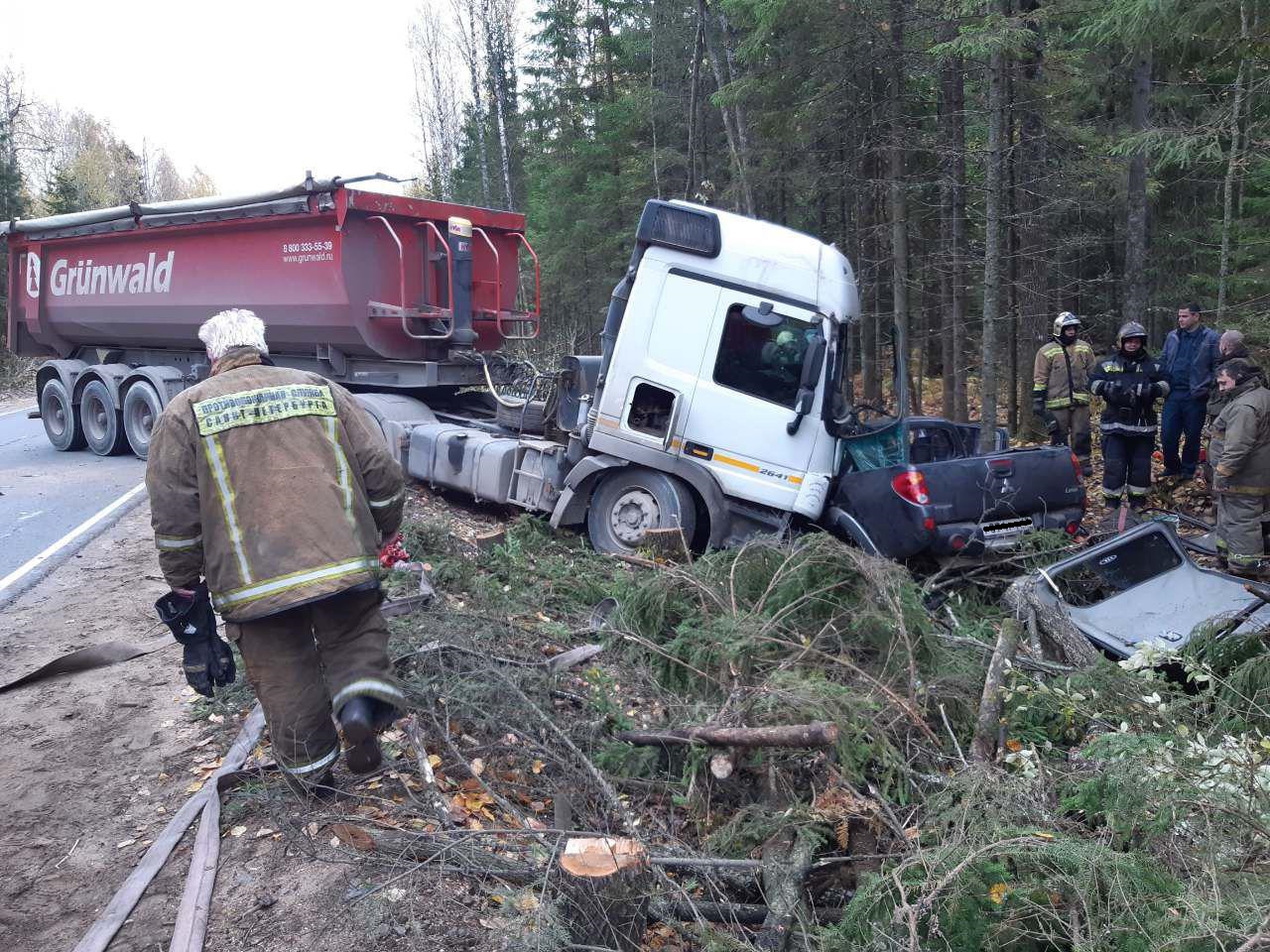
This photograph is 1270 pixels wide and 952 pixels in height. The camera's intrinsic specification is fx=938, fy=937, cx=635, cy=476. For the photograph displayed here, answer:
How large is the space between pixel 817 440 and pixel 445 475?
3.64 meters

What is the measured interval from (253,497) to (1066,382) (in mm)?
9643

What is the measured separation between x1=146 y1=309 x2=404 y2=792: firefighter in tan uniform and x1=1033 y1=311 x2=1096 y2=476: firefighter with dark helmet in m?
9.03

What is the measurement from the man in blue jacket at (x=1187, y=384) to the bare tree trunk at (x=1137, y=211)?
85.6 inches

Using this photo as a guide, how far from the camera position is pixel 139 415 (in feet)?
38.0

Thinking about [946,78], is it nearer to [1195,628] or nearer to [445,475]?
[445,475]

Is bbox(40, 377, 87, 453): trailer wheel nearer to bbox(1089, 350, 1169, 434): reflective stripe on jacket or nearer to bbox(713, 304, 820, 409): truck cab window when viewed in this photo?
bbox(713, 304, 820, 409): truck cab window

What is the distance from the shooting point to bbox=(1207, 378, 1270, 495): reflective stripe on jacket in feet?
23.0

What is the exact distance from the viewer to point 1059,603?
517 cm

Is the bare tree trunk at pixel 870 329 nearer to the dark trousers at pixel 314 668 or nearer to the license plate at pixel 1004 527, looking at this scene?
the license plate at pixel 1004 527

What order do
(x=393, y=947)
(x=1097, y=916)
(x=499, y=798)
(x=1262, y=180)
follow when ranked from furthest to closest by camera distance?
1. (x=1262, y=180)
2. (x=499, y=798)
3. (x=393, y=947)
4. (x=1097, y=916)

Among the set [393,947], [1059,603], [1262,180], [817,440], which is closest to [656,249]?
[817,440]

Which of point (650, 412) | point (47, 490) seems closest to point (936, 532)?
point (650, 412)

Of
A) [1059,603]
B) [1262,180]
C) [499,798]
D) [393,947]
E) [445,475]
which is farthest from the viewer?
[1262,180]

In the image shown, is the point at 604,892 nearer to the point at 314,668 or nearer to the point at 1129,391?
the point at 314,668
